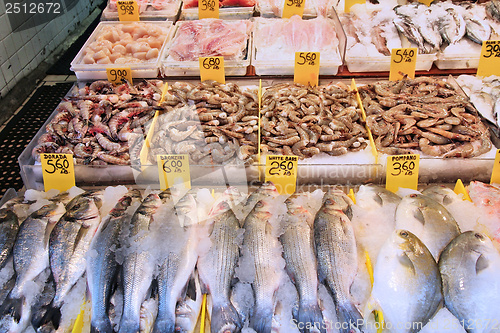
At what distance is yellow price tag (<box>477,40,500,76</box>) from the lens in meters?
3.38

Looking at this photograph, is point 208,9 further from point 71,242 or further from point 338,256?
point 338,256

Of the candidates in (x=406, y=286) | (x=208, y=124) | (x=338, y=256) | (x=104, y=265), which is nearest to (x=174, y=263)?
(x=104, y=265)

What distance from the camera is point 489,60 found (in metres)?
3.44

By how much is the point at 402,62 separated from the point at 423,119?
2.36ft

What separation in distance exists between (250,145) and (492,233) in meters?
1.66

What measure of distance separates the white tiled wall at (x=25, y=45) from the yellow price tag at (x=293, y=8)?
9.27ft

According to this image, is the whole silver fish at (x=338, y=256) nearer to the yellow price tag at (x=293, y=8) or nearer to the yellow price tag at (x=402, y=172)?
the yellow price tag at (x=402, y=172)

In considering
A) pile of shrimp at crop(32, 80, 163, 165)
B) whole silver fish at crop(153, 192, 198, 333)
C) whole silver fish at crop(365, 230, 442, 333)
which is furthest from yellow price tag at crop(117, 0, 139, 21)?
whole silver fish at crop(365, 230, 442, 333)

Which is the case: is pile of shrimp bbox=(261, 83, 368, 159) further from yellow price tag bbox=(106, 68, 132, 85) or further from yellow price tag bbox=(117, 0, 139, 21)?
yellow price tag bbox=(117, 0, 139, 21)

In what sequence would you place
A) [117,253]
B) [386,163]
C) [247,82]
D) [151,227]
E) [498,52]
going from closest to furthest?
[117,253] → [151,227] → [386,163] → [498,52] → [247,82]

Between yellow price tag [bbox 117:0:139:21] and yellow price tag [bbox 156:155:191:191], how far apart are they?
2.61 meters

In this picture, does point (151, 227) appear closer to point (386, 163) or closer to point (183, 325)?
point (183, 325)

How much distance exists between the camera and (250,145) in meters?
2.85

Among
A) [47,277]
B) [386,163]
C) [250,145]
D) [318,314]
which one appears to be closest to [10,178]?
[47,277]
